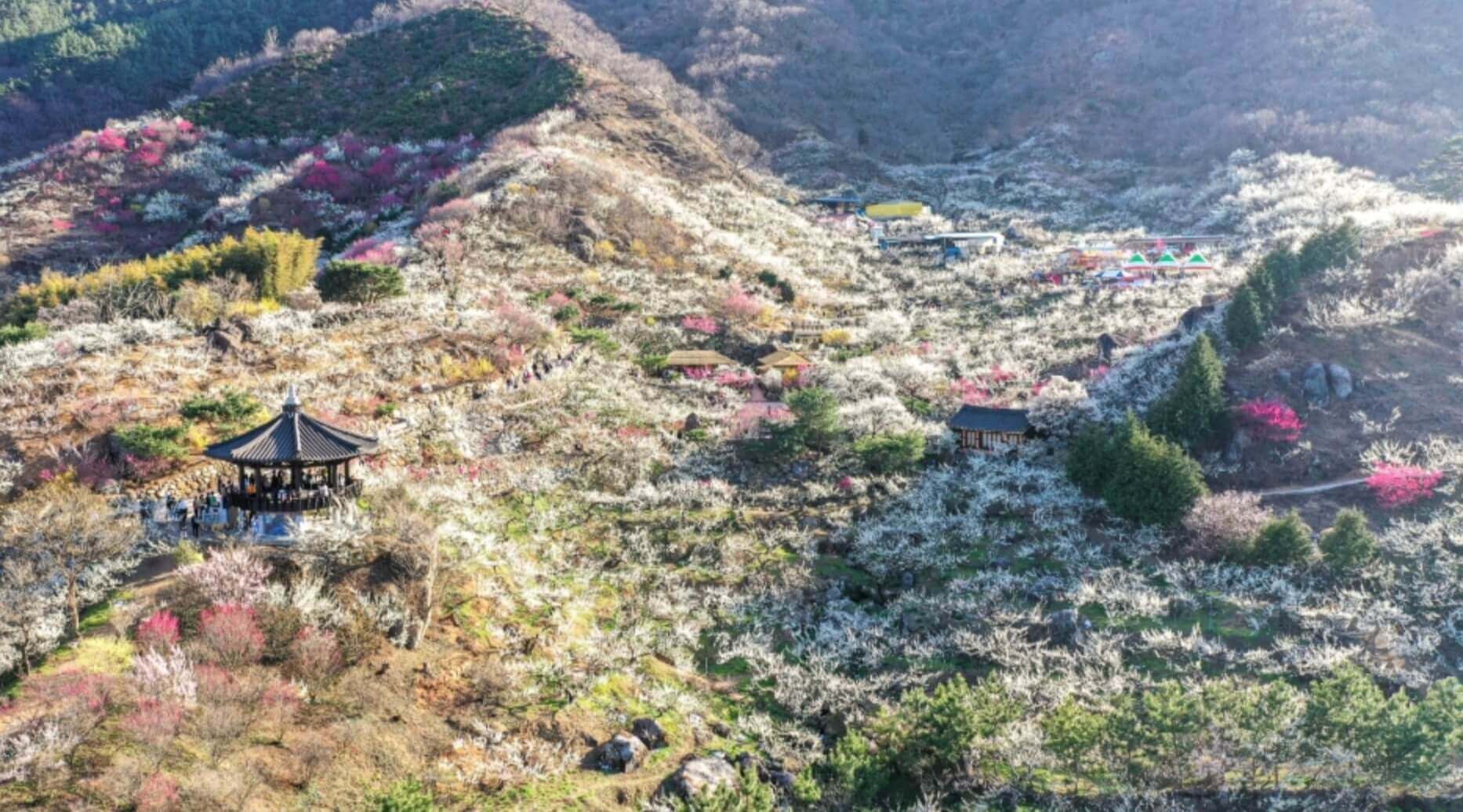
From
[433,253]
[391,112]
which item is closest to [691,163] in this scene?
[391,112]

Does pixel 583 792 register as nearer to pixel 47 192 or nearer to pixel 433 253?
pixel 433 253

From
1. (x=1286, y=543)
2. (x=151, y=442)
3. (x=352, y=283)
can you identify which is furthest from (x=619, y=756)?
(x=352, y=283)

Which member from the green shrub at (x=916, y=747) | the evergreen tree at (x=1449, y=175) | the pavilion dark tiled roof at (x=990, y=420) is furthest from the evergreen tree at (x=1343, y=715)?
the evergreen tree at (x=1449, y=175)

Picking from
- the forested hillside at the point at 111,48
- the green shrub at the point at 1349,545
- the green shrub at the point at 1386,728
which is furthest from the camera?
the forested hillside at the point at 111,48

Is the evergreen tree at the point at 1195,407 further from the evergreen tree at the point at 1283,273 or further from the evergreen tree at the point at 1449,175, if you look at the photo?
the evergreen tree at the point at 1449,175

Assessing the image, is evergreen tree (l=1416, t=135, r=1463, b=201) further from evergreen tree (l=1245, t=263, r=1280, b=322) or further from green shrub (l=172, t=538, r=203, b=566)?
green shrub (l=172, t=538, r=203, b=566)
